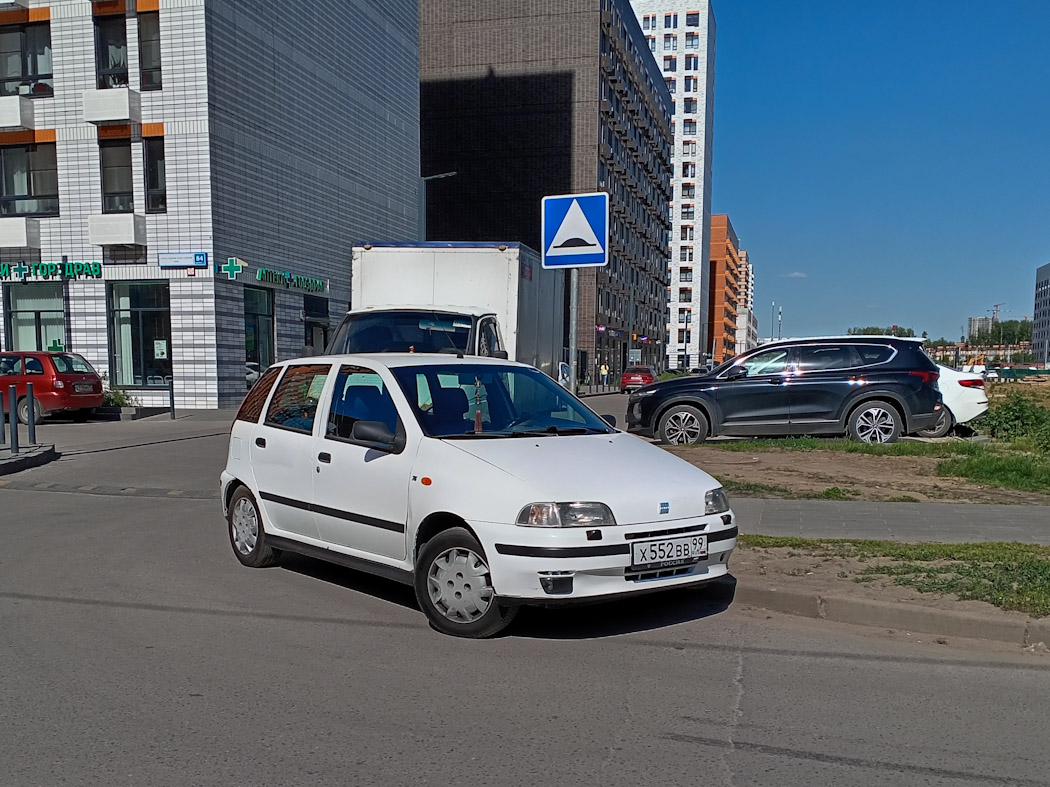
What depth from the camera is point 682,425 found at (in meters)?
14.2

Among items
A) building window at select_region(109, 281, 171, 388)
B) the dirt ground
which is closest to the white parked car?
the dirt ground

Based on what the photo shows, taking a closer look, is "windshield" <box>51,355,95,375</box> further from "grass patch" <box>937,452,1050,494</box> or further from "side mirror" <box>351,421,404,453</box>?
"grass patch" <box>937,452,1050,494</box>

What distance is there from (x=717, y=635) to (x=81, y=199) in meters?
26.7

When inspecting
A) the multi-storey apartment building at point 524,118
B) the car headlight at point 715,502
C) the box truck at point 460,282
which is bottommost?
the car headlight at point 715,502

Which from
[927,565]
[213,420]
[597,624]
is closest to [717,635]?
[597,624]

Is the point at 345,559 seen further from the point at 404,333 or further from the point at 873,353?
the point at 873,353

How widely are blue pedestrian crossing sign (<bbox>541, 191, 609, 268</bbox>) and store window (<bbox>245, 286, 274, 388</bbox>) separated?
66.1 feet

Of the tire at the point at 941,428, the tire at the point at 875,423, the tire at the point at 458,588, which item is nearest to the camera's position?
the tire at the point at 458,588

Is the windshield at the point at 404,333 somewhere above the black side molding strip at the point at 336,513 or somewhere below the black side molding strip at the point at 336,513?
above

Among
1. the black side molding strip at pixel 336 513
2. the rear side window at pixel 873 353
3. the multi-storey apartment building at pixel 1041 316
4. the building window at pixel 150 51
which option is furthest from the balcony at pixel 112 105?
the multi-storey apartment building at pixel 1041 316

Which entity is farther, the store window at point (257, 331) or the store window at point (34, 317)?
the store window at point (257, 331)

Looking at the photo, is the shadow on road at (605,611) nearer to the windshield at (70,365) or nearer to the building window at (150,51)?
the windshield at (70,365)

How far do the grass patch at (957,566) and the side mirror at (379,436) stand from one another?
3.09 m

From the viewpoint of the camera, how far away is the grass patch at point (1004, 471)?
33.3 feet
